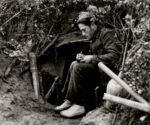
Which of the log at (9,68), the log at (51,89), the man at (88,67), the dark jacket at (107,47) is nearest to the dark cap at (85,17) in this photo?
the man at (88,67)

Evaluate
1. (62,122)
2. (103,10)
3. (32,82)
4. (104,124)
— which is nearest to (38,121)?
(62,122)

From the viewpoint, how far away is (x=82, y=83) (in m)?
6.87

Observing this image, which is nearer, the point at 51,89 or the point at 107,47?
the point at 107,47

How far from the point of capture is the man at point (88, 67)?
22.0ft

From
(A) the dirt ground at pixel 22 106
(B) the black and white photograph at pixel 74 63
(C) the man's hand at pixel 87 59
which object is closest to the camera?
(B) the black and white photograph at pixel 74 63

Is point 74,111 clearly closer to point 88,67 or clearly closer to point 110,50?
point 88,67

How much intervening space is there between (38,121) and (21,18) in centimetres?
286

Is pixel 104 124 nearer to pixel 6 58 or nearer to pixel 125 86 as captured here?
pixel 125 86

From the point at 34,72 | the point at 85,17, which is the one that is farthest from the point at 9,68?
the point at 85,17

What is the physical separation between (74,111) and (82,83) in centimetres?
50

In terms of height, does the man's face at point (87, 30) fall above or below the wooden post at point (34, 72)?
above

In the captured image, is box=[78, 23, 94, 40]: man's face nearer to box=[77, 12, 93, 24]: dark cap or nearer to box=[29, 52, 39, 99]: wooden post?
box=[77, 12, 93, 24]: dark cap

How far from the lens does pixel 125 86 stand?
5.21 meters

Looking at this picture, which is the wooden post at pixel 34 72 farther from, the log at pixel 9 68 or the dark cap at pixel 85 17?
the dark cap at pixel 85 17
